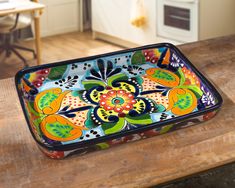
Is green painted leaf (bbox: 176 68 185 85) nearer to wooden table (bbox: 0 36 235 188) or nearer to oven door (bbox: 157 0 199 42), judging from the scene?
wooden table (bbox: 0 36 235 188)

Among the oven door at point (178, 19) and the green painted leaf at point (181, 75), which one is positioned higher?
the green painted leaf at point (181, 75)

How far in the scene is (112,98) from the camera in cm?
154

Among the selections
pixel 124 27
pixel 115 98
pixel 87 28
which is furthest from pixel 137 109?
pixel 87 28

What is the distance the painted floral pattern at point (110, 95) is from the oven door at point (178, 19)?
2379mm

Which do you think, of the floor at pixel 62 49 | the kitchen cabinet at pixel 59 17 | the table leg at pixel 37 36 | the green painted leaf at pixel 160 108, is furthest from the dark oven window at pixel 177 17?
the green painted leaf at pixel 160 108

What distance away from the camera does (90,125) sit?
139cm

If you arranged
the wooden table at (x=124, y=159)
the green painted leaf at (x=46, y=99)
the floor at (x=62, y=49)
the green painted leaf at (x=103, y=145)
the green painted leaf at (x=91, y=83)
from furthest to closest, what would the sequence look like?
the floor at (x=62, y=49) → the green painted leaf at (x=91, y=83) → the green painted leaf at (x=46, y=99) → the green painted leaf at (x=103, y=145) → the wooden table at (x=124, y=159)

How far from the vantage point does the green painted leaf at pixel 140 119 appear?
1400 millimetres

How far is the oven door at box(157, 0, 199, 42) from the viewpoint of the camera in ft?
13.2

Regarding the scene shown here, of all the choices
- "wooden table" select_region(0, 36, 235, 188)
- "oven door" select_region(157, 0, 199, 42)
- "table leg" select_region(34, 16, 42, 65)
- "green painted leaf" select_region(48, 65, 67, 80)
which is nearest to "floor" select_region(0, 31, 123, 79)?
"table leg" select_region(34, 16, 42, 65)

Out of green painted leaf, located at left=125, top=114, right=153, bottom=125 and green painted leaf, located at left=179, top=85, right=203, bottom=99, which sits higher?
green painted leaf, located at left=179, top=85, right=203, bottom=99

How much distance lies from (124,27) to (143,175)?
3846 mm

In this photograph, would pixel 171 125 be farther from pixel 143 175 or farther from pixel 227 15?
pixel 227 15

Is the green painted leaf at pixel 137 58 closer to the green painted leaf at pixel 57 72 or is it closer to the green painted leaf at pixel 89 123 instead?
the green painted leaf at pixel 57 72
